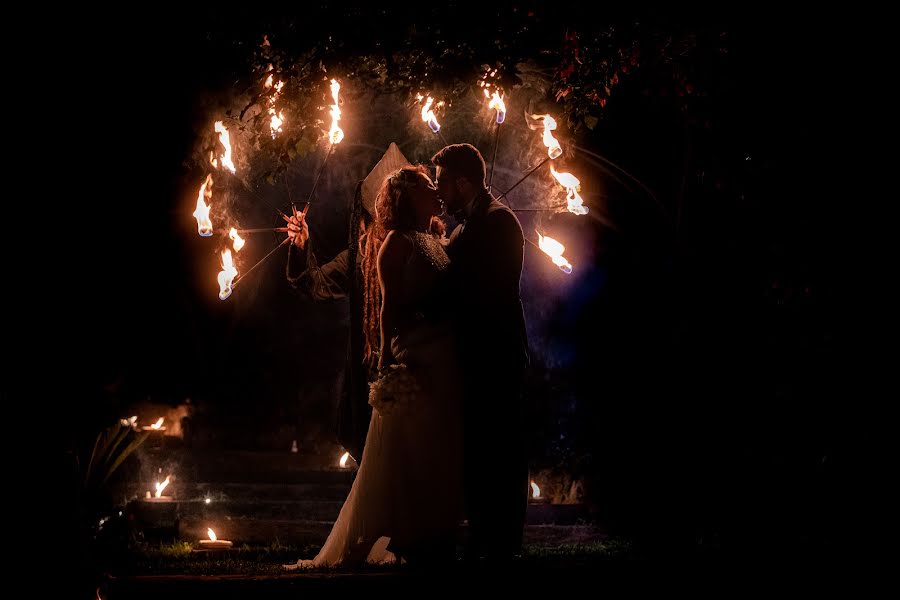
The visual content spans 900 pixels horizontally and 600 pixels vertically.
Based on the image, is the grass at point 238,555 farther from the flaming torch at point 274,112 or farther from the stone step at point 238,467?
the flaming torch at point 274,112

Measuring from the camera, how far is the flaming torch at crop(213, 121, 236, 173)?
7.10m

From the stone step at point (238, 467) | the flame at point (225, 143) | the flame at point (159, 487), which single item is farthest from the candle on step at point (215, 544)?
the flame at point (225, 143)

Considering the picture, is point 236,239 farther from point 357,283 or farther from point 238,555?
point 238,555

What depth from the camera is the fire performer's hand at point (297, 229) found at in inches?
293

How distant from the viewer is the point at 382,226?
614cm

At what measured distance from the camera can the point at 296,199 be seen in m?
8.66

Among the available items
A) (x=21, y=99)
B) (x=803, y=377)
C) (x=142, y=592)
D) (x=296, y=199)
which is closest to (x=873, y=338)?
(x=803, y=377)

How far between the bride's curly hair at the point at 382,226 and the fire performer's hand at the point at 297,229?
1.87 ft

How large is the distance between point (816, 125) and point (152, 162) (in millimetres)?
6983

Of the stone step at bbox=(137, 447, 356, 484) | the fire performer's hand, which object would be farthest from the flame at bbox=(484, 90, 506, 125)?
the stone step at bbox=(137, 447, 356, 484)

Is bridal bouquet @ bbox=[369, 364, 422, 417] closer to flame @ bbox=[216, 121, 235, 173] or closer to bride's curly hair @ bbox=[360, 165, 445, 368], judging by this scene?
bride's curly hair @ bbox=[360, 165, 445, 368]

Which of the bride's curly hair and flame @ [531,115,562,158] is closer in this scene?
the bride's curly hair

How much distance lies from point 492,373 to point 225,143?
124 inches

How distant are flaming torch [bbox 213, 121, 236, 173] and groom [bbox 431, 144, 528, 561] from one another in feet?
7.91
